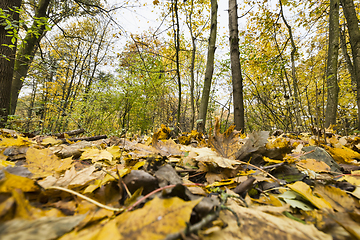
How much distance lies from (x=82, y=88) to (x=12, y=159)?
14.0 metres

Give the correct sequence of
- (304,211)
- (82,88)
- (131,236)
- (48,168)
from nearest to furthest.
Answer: (131,236), (304,211), (48,168), (82,88)

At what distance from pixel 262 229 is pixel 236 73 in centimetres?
342

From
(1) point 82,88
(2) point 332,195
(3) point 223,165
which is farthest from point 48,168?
(1) point 82,88

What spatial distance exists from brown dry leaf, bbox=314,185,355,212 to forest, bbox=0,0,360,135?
99 centimetres

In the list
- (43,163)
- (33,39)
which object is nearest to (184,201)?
(43,163)

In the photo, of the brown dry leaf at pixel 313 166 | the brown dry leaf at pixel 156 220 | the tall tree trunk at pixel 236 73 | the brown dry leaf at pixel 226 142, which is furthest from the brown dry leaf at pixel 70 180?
the tall tree trunk at pixel 236 73

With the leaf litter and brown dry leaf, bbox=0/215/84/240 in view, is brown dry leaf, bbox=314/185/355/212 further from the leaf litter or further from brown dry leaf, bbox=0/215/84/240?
brown dry leaf, bbox=0/215/84/240

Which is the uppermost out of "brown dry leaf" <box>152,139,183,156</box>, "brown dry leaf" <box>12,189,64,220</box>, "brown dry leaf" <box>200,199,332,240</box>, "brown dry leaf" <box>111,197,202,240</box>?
"brown dry leaf" <box>152,139,183,156</box>

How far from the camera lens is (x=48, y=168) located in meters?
0.64

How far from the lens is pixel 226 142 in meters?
0.84

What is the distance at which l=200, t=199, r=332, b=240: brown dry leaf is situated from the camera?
0.33m

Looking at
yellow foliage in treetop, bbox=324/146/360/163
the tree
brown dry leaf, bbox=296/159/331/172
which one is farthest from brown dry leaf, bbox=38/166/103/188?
the tree

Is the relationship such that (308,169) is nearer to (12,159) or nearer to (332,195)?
(332,195)

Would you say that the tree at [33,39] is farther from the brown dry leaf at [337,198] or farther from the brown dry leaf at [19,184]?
the brown dry leaf at [337,198]
